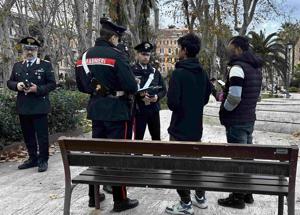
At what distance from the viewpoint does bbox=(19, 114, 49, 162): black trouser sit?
7367 mm

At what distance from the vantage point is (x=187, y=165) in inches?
162

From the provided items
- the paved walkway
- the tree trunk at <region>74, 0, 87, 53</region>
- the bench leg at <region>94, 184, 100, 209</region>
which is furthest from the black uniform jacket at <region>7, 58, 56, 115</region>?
the tree trunk at <region>74, 0, 87, 53</region>

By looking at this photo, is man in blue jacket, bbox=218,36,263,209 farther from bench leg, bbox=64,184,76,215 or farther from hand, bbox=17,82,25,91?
hand, bbox=17,82,25,91

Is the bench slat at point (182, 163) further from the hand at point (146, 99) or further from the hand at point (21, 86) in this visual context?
the hand at point (21, 86)

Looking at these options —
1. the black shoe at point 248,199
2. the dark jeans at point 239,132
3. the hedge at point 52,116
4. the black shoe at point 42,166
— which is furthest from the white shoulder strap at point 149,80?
the hedge at point 52,116

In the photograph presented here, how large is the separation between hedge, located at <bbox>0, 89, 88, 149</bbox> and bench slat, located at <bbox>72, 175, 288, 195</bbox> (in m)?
4.57

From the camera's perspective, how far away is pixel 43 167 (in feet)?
24.4

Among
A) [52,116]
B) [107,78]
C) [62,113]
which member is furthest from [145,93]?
[62,113]

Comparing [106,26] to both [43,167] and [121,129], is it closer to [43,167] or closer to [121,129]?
[121,129]

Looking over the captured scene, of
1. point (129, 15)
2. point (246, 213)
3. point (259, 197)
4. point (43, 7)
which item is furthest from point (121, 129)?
point (43, 7)

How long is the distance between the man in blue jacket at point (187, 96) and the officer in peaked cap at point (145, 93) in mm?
1193

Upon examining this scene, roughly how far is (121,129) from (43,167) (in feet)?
9.34

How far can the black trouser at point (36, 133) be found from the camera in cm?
737

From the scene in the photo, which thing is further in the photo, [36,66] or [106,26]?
[36,66]
